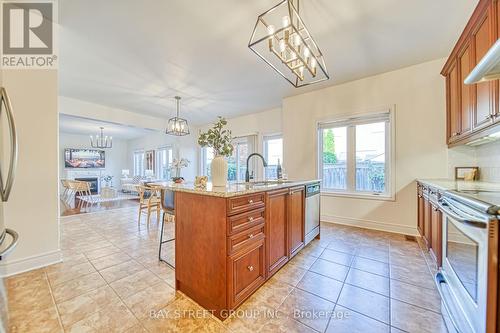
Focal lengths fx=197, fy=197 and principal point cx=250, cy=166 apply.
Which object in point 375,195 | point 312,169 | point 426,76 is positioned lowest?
point 375,195

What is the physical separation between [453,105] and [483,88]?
91cm

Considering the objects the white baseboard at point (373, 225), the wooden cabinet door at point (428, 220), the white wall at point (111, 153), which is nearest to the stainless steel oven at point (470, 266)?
the wooden cabinet door at point (428, 220)

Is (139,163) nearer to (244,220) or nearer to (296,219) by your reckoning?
(296,219)

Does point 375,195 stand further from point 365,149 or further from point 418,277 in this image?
point 418,277

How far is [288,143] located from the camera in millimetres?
4504

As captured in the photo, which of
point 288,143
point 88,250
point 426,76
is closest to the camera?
point 88,250

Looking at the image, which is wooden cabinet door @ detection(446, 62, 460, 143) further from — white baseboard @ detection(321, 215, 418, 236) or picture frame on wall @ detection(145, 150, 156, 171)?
picture frame on wall @ detection(145, 150, 156, 171)

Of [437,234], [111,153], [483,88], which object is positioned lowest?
[437,234]

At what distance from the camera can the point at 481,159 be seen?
8.25ft

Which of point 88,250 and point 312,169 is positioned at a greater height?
point 312,169

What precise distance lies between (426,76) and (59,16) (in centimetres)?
479

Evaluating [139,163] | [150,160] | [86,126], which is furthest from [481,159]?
[139,163]

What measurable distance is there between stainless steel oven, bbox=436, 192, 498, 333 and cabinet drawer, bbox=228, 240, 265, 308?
131 cm

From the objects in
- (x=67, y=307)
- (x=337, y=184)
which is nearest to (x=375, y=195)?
(x=337, y=184)
